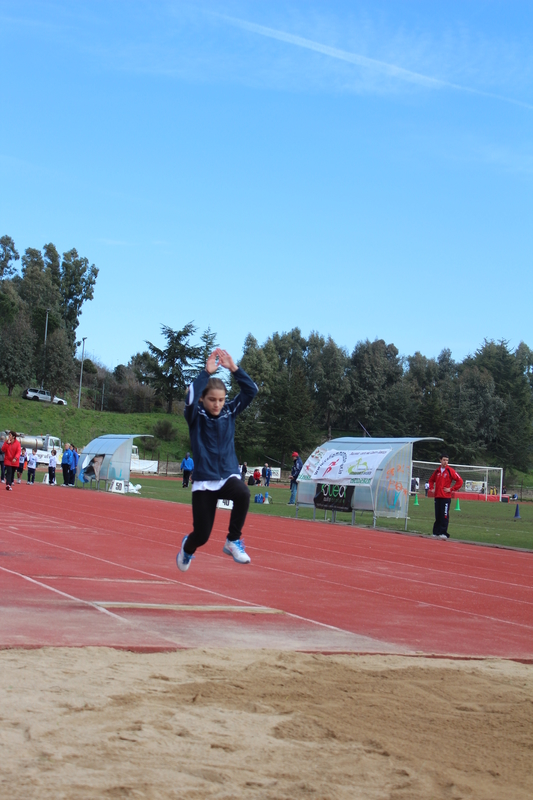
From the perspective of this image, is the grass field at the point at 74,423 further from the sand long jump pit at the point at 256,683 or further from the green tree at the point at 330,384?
the sand long jump pit at the point at 256,683

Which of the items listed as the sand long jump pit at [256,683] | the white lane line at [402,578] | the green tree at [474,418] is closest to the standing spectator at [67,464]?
the white lane line at [402,578]

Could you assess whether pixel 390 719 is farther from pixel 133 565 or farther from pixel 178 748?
pixel 133 565

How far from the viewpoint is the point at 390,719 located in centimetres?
450

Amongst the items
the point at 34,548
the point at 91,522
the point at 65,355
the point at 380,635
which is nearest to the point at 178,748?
the point at 380,635

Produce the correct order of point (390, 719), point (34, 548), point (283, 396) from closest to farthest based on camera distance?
point (390, 719), point (34, 548), point (283, 396)

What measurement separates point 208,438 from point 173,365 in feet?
262

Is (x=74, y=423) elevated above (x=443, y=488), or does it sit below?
above

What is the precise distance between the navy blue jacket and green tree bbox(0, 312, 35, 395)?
72.5 m

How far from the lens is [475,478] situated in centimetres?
5928

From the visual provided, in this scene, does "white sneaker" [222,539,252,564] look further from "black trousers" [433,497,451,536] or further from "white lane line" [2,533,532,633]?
"black trousers" [433,497,451,536]

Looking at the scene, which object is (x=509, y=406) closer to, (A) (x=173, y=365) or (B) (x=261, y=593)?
(A) (x=173, y=365)

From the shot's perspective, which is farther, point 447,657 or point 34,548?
point 34,548

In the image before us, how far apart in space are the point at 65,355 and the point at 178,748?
7700cm

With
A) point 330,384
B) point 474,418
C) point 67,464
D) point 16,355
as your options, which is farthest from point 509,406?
point 67,464
